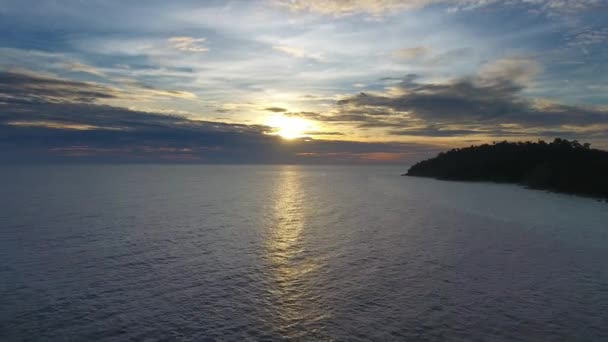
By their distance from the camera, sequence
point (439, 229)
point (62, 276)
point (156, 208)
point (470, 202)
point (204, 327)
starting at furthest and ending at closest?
1. point (470, 202)
2. point (156, 208)
3. point (439, 229)
4. point (62, 276)
5. point (204, 327)

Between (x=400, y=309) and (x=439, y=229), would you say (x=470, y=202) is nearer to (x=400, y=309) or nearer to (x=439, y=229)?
(x=439, y=229)

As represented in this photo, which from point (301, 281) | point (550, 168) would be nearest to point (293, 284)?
point (301, 281)

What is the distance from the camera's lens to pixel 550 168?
134m

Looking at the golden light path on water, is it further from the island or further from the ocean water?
the island

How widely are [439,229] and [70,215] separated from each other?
185ft

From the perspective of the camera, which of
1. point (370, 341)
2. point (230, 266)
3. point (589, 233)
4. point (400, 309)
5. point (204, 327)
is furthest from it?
point (589, 233)

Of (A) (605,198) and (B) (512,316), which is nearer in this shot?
(B) (512,316)

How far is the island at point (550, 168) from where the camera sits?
361ft

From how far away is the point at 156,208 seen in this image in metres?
75.9

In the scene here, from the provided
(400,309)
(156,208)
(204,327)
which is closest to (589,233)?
(400,309)

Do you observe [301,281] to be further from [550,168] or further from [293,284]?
[550,168]

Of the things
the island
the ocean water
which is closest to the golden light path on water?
the ocean water

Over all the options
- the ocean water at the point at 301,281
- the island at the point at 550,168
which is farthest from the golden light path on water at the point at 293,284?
the island at the point at 550,168

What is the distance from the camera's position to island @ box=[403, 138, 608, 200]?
361ft
